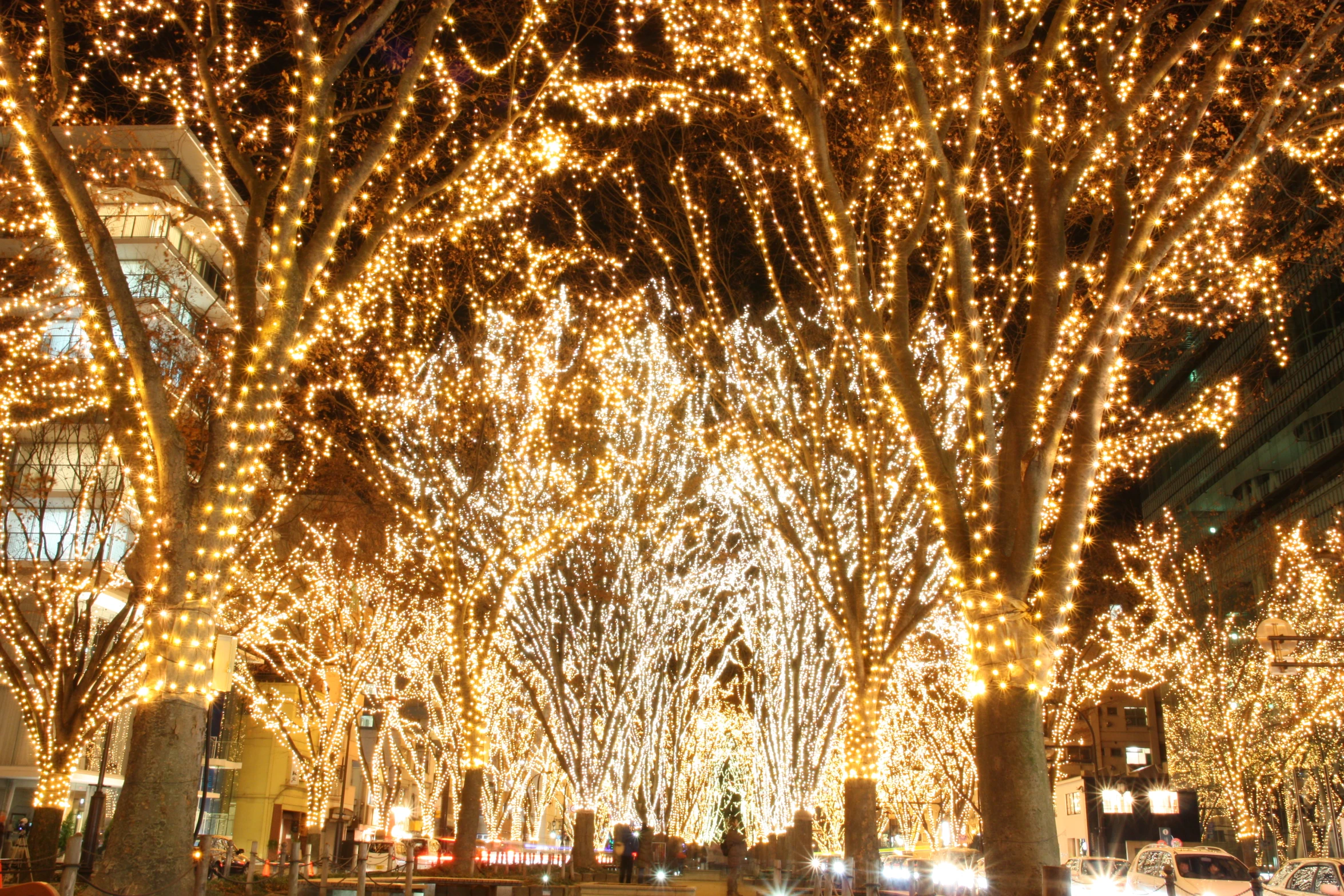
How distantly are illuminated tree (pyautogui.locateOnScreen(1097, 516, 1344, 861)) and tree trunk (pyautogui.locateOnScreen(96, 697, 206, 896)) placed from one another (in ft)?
76.8

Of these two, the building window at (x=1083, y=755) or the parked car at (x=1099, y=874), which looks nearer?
the parked car at (x=1099, y=874)

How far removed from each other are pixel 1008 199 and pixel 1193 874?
35.4 feet

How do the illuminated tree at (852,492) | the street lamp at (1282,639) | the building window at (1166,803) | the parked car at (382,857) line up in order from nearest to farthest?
the illuminated tree at (852,492), the street lamp at (1282,639), the parked car at (382,857), the building window at (1166,803)

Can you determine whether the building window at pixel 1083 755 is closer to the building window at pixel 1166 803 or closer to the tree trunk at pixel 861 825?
the building window at pixel 1166 803

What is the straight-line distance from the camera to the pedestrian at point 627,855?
16.5 meters

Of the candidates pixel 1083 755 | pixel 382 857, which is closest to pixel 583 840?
pixel 382 857

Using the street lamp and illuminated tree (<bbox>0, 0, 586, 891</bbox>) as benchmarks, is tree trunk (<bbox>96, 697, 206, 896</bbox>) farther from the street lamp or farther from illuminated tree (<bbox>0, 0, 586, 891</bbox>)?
the street lamp

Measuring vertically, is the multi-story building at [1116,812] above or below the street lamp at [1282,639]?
below

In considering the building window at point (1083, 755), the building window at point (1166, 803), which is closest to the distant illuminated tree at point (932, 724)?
the building window at point (1166, 803)

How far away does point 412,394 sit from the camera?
15.8 metres

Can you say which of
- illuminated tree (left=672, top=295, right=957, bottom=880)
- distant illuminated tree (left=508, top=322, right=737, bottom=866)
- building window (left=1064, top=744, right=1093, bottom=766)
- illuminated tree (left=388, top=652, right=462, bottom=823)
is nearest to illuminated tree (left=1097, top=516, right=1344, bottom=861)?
distant illuminated tree (left=508, top=322, right=737, bottom=866)

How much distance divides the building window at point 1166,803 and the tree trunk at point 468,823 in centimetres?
2121

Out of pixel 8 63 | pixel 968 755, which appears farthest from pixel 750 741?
pixel 8 63

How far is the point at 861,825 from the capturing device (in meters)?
11.5
